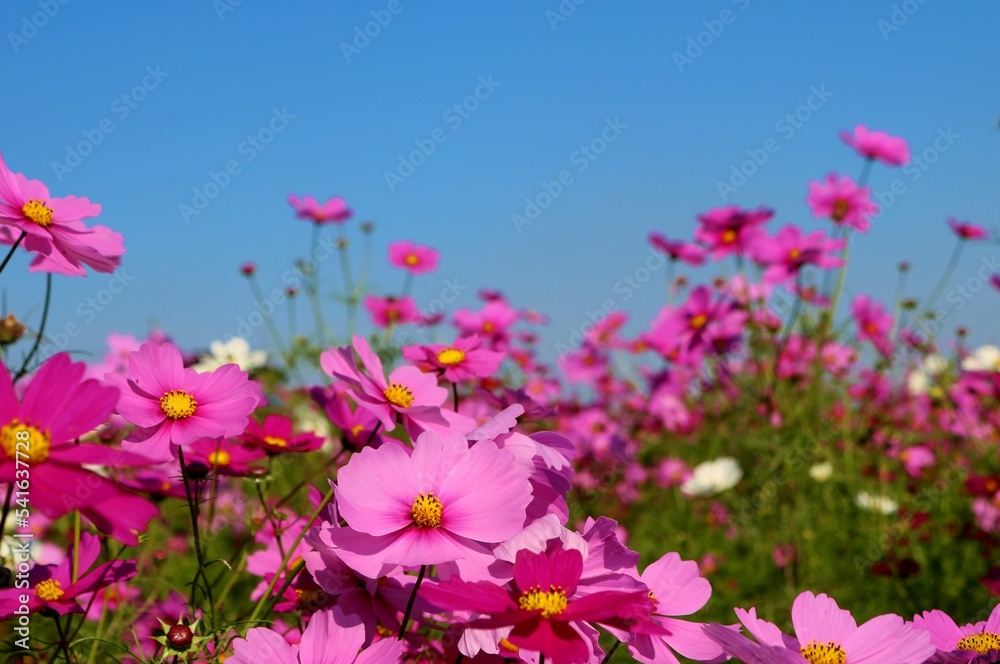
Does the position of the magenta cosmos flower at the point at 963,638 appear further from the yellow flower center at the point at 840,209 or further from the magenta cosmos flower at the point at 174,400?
the yellow flower center at the point at 840,209

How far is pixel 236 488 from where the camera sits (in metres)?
3.34

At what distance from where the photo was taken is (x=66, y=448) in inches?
22.9

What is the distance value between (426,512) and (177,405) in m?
0.27

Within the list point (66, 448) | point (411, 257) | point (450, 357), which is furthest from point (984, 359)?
point (66, 448)

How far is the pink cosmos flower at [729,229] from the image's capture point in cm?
243

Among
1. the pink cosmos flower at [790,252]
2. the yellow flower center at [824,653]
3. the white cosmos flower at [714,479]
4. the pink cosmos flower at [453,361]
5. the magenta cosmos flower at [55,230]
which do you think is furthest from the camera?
the white cosmos flower at [714,479]

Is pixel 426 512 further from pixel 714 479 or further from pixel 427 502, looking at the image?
pixel 714 479

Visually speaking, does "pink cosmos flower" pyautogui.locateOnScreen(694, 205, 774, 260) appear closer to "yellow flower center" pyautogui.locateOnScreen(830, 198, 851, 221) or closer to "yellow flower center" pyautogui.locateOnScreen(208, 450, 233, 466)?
"yellow flower center" pyautogui.locateOnScreen(830, 198, 851, 221)

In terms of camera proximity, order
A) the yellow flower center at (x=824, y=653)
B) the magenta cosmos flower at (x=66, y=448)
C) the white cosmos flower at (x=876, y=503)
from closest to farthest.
Result: 1. the magenta cosmos flower at (x=66, y=448)
2. the yellow flower center at (x=824, y=653)
3. the white cosmos flower at (x=876, y=503)

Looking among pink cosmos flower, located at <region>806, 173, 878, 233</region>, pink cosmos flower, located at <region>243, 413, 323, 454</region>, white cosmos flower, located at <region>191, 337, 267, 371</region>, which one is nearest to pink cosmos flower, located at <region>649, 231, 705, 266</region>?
pink cosmos flower, located at <region>806, 173, 878, 233</region>

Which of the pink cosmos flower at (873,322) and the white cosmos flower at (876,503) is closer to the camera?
the white cosmos flower at (876,503)

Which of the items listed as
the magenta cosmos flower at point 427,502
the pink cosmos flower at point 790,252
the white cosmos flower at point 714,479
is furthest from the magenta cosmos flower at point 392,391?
the white cosmos flower at point 714,479

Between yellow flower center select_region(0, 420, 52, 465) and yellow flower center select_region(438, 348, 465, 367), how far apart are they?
530 mm

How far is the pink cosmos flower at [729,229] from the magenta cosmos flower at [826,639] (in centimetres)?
185
